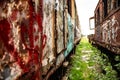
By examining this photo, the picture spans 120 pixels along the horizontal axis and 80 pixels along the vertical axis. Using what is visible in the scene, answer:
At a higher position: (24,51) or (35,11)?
(35,11)

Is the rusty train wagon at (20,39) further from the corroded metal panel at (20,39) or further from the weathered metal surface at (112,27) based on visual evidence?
the weathered metal surface at (112,27)

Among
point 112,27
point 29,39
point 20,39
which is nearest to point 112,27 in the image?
point 112,27

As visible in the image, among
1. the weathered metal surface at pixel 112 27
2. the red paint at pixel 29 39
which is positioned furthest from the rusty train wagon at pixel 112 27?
the red paint at pixel 29 39

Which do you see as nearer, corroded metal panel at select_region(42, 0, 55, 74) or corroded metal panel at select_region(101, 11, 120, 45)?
corroded metal panel at select_region(42, 0, 55, 74)

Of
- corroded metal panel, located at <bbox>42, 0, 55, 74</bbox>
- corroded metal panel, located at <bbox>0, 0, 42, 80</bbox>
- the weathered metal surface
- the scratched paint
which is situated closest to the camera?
corroded metal panel, located at <bbox>0, 0, 42, 80</bbox>

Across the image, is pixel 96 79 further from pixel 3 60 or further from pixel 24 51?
pixel 3 60

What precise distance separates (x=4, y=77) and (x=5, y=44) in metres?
0.27

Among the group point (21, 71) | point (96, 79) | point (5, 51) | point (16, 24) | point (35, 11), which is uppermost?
point (35, 11)

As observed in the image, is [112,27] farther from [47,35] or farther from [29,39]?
[29,39]

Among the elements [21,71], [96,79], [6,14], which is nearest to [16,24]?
[6,14]

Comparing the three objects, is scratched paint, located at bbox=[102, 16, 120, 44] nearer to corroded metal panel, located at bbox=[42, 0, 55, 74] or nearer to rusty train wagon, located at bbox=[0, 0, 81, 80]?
corroded metal panel, located at bbox=[42, 0, 55, 74]

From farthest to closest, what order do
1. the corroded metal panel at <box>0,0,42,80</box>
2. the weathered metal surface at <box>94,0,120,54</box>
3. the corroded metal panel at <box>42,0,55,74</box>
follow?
the weathered metal surface at <box>94,0,120,54</box> → the corroded metal panel at <box>42,0,55,74</box> → the corroded metal panel at <box>0,0,42,80</box>

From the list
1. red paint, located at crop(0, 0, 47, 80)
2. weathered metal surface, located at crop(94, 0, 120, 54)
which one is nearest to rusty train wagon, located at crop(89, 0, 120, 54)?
weathered metal surface, located at crop(94, 0, 120, 54)

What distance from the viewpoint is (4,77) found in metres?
1.59
